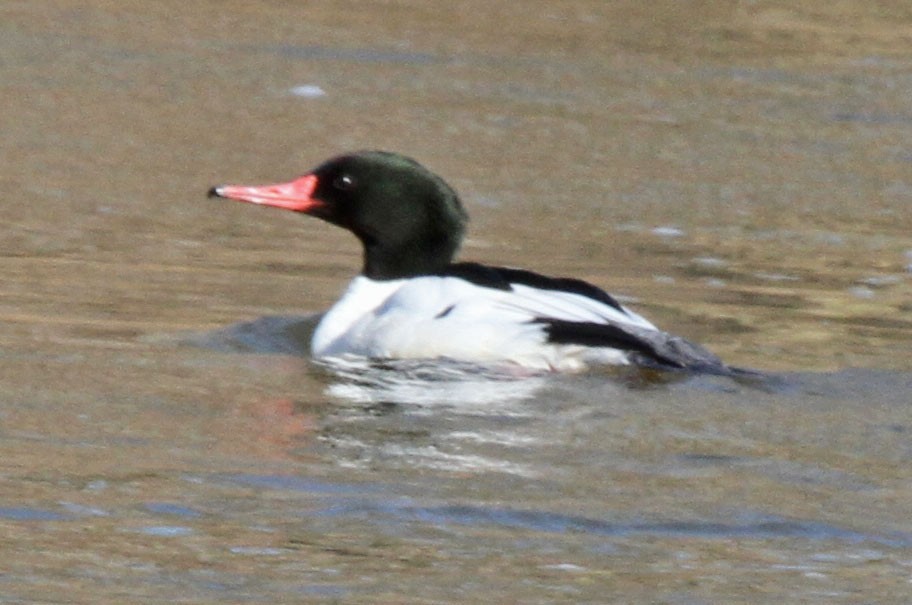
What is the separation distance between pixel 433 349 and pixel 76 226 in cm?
274

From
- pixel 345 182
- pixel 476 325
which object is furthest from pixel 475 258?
pixel 476 325

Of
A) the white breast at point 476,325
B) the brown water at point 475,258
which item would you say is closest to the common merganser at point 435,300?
the white breast at point 476,325

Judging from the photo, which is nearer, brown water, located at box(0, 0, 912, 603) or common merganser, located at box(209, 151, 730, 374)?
brown water, located at box(0, 0, 912, 603)

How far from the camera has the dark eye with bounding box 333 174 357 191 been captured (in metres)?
7.45

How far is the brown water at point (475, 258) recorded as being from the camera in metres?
4.52

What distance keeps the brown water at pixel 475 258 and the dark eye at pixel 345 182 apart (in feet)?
1.81

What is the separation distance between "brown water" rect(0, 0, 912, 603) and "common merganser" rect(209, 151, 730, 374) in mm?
185

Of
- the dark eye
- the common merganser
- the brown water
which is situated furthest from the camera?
the dark eye

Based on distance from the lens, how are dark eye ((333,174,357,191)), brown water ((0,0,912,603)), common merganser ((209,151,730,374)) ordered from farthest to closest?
dark eye ((333,174,357,191)) → common merganser ((209,151,730,374)) → brown water ((0,0,912,603))

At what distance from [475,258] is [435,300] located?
200 centimetres

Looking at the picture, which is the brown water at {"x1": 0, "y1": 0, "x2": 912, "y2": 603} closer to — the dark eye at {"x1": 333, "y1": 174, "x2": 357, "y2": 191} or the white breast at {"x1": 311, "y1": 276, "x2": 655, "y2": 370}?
the white breast at {"x1": 311, "y1": 276, "x2": 655, "y2": 370}

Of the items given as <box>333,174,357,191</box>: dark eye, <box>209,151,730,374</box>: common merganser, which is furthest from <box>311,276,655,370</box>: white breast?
<box>333,174,357,191</box>: dark eye

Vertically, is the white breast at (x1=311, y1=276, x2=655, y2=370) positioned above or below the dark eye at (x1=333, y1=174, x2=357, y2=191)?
below

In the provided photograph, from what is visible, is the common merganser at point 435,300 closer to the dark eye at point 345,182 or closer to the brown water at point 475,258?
the dark eye at point 345,182
